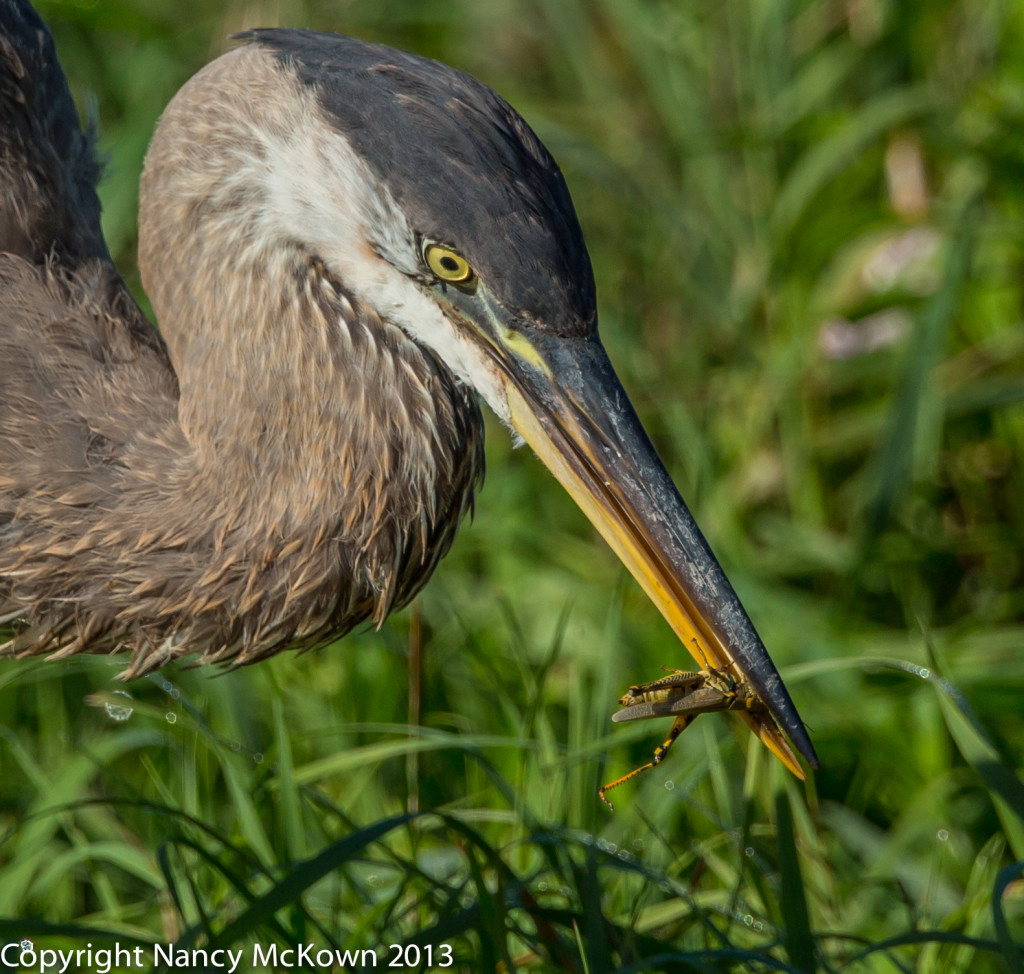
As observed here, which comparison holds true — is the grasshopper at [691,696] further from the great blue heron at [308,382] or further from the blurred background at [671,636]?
the blurred background at [671,636]

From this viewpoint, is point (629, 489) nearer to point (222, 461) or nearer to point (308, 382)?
point (308, 382)

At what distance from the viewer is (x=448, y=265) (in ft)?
5.64

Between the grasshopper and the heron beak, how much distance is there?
1 centimetres

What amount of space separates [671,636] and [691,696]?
3.88 ft

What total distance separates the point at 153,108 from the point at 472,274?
2.28 metres

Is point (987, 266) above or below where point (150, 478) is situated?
below

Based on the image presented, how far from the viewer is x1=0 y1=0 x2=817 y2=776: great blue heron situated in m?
1.72

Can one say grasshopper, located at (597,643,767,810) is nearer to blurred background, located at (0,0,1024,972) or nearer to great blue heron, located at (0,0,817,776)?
great blue heron, located at (0,0,817,776)

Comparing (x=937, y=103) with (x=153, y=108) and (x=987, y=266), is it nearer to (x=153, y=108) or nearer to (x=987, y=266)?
(x=987, y=266)

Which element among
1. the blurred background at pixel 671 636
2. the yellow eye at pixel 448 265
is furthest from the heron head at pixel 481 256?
the blurred background at pixel 671 636

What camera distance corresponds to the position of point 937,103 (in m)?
3.43

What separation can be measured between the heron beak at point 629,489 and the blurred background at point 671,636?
0.92ft

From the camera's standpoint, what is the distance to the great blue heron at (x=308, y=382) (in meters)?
1.72

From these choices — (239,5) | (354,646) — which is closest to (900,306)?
(354,646)
